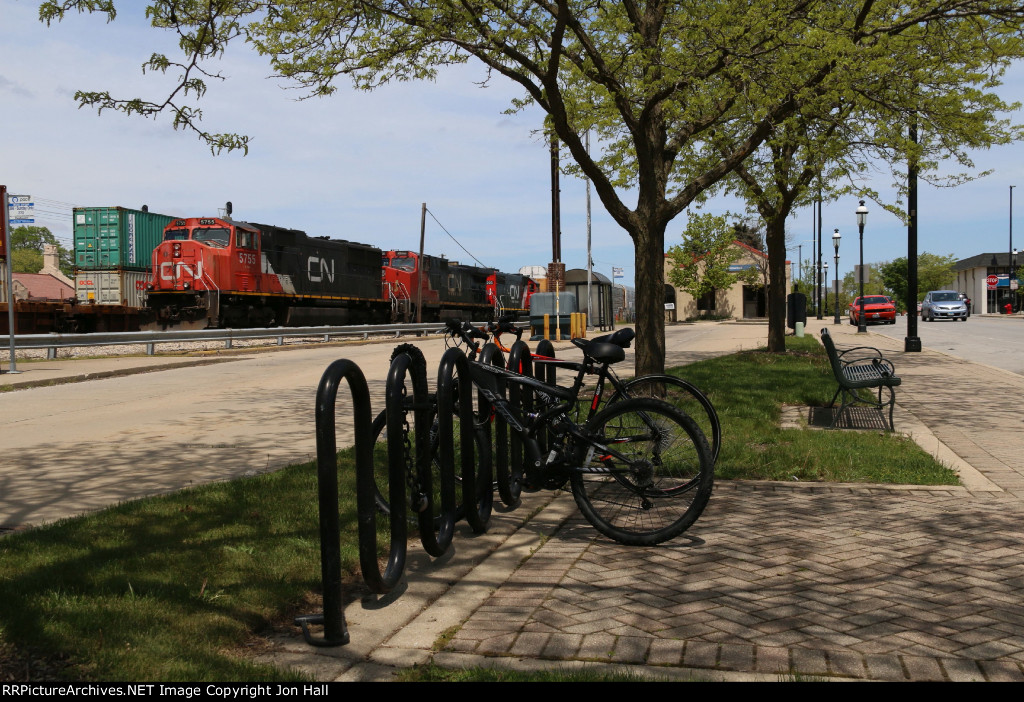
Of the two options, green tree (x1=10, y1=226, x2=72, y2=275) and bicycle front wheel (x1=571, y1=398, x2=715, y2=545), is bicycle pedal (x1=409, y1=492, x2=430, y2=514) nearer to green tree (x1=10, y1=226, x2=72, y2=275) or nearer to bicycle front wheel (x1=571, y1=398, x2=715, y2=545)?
bicycle front wheel (x1=571, y1=398, x2=715, y2=545)

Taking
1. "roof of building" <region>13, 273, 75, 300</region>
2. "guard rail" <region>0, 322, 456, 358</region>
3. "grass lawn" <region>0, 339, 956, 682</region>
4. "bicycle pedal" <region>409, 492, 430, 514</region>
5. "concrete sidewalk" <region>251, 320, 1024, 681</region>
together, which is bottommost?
"concrete sidewalk" <region>251, 320, 1024, 681</region>

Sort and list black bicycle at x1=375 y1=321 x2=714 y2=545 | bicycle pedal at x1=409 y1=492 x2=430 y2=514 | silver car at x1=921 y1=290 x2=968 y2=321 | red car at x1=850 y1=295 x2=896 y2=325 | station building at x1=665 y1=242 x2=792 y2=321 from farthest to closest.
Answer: station building at x1=665 y1=242 x2=792 y2=321 → silver car at x1=921 y1=290 x2=968 y2=321 → red car at x1=850 y1=295 x2=896 y2=325 → black bicycle at x1=375 y1=321 x2=714 y2=545 → bicycle pedal at x1=409 y1=492 x2=430 y2=514

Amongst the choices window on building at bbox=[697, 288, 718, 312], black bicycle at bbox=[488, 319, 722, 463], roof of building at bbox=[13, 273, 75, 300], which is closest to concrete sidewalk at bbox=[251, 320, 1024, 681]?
black bicycle at bbox=[488, 319, 722, 463]

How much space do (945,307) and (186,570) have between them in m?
56.2

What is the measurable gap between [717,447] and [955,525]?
1.55 meters

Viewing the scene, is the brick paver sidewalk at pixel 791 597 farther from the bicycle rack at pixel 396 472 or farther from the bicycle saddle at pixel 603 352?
the bicycle saddle at pixel 603 352

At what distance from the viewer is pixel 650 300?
426 inches

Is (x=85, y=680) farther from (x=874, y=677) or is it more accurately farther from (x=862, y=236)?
(x=862, y=236)

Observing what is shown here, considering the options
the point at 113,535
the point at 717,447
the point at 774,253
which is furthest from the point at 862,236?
the point at 113,535

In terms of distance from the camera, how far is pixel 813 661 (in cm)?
326

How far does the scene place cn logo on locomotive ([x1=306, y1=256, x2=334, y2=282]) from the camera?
32.5 meters

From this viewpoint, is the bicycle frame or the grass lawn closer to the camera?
the grass lawn

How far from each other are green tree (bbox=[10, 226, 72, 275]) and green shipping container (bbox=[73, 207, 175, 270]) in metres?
89.6

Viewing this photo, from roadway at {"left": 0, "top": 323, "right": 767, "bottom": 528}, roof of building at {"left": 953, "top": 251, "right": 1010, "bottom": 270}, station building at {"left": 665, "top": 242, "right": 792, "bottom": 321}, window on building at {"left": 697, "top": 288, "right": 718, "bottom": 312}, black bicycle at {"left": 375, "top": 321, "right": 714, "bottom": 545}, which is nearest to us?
black bicycle at {"left": 375, "top": 321, "right": 714, "bottom": 545}
